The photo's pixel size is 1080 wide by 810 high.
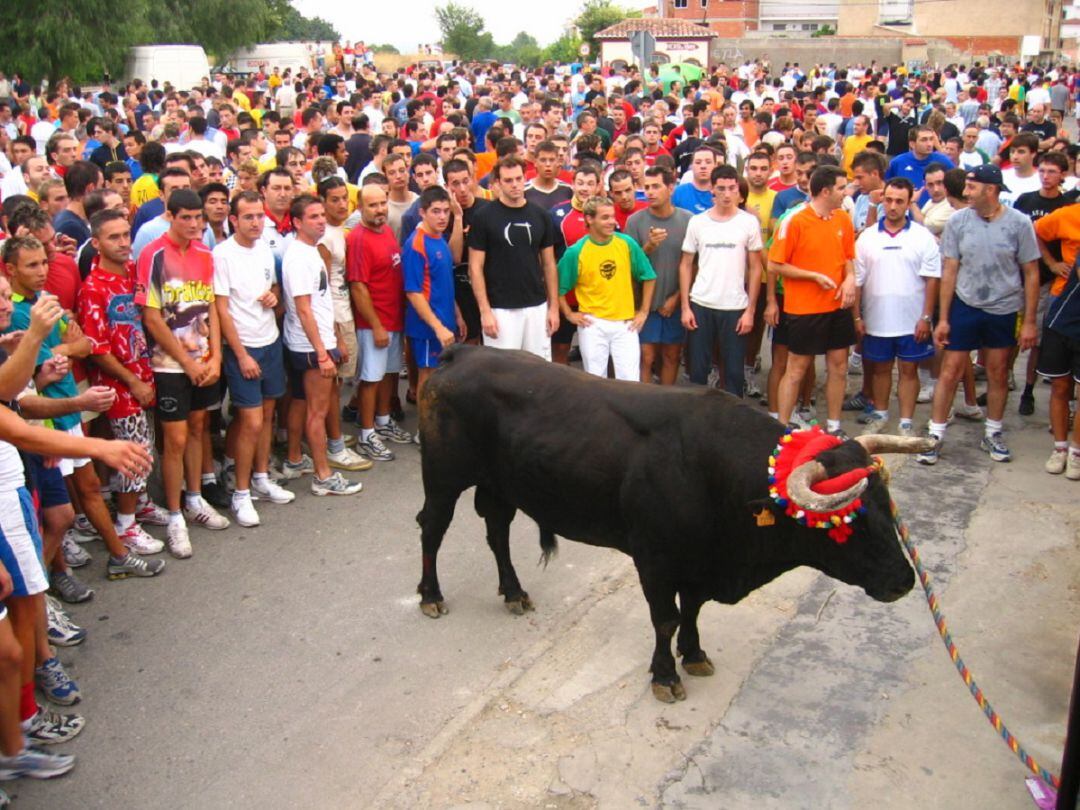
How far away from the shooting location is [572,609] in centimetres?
588

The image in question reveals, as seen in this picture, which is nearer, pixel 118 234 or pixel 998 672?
pixel 998 672

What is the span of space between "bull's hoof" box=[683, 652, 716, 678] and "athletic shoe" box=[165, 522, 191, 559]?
10.7 feet

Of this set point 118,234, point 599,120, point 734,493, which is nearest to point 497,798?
point 734,493

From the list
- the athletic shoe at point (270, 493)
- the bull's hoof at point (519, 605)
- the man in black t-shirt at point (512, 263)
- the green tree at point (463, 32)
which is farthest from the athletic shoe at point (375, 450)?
the green tree at point (463, 32)

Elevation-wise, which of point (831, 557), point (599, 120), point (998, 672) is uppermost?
point (599, 120)

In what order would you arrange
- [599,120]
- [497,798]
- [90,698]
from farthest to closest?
[599,120] < [90,698] < [497,798]

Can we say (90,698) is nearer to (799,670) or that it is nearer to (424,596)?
(424,596)

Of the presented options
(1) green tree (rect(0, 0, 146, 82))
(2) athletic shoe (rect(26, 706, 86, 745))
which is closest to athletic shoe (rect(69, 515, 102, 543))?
(2) athletic shoe (rect(26, 706, 86, 745))

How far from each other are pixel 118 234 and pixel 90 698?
9.06 feet

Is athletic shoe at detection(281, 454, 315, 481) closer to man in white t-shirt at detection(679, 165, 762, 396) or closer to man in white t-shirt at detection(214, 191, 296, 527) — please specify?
man in white t-shirt at detection(214, 191, 296, 527)

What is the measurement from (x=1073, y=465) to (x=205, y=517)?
6260mm

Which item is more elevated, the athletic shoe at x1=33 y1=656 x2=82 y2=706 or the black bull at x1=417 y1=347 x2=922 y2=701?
the black bull at x1=417 y1=347 x2=922 y2=701

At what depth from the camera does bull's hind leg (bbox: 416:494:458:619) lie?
18.8 ft

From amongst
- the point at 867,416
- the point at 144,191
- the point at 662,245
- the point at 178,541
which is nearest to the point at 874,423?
the point at 867,416
